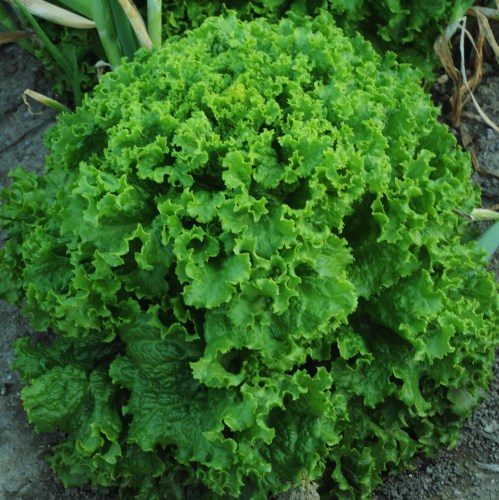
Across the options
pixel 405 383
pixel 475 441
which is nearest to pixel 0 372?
pixel 405 383

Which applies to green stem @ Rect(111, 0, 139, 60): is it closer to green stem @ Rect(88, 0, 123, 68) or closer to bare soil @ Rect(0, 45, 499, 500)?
green stem @ Rect(88, 0, 123, 68)

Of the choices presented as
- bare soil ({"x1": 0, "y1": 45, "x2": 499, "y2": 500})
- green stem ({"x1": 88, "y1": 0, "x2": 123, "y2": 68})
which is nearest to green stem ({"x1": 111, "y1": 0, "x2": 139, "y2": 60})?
green stem ({"x1": 88, "y1": 0, "x2": 123, "y2": 68})

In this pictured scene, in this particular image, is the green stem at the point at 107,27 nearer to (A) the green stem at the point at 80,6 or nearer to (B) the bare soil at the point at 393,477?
(A) the green stem at the point at 80,6

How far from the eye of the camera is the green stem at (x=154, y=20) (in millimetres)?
3705

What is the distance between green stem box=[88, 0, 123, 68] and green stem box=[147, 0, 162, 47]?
0.18m

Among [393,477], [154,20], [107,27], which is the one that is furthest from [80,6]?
[393,477]

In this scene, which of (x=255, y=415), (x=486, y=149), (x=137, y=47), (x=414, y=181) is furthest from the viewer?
(x=486, y=149)

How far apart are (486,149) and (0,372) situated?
2.73 metres

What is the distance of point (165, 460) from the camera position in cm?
319

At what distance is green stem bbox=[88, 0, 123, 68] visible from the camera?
374 cm

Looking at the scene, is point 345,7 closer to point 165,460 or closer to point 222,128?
point 222,128

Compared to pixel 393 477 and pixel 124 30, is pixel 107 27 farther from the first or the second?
pixel 393 477

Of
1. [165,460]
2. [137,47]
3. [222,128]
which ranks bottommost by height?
[165,460]

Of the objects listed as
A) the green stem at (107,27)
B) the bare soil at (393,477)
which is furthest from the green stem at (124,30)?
the bare soil at (393,477)
